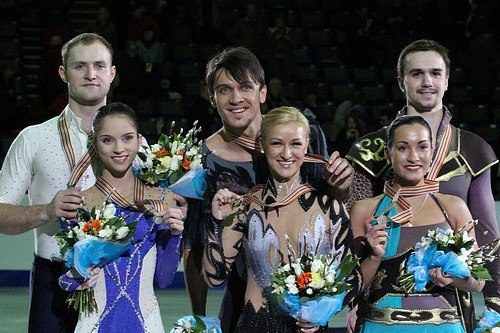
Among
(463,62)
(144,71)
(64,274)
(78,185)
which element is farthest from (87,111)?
(463,62)

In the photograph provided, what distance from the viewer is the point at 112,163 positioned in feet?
14.0

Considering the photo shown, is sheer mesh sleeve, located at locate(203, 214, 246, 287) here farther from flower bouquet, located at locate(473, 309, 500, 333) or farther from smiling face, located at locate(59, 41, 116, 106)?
flower bouquet, located at locate(473, 309, 500, 333)

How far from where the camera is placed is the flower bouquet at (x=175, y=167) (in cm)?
432

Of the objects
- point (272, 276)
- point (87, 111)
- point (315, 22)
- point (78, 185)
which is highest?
point (315, 22)

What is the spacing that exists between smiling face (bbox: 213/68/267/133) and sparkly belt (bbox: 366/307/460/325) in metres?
0.98

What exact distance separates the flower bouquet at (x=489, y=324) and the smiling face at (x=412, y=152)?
2.07 feet

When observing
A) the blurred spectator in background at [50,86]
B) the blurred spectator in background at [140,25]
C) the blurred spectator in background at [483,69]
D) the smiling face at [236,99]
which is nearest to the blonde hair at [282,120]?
the smiling face at [236,99]

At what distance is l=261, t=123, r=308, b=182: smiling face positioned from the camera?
4133 mm

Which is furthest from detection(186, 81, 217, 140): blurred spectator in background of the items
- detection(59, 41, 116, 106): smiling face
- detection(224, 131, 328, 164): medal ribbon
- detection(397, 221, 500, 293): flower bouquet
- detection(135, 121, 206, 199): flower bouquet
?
detection(397, 221, 500, 293): flower bouquet

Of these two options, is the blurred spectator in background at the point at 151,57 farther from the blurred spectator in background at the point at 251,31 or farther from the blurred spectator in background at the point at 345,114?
the blurred spectator in background at the point at 345,114

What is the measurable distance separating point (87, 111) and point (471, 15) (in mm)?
9897

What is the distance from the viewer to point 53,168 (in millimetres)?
4434

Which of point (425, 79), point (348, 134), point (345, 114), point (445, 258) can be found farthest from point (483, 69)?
point (445, 258)

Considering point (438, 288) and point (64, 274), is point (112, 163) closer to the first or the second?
A: point (64, 274)
